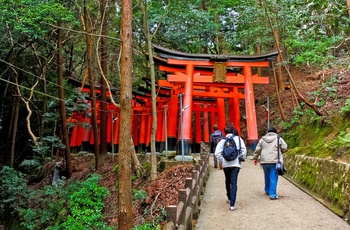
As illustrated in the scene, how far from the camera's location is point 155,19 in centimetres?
1852

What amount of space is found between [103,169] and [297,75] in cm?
1689

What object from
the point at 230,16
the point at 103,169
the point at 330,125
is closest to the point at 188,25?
the point at 230,16

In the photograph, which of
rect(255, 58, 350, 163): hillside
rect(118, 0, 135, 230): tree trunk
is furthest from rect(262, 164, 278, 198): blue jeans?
rect(118, 0, 135, 230): tree trunk

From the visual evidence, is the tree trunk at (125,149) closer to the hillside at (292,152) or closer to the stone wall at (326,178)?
the hillside at (292,152)

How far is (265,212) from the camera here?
6754 mm

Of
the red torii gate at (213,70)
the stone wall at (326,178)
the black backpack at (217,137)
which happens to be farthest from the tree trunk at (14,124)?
the stone wall at (326,178)

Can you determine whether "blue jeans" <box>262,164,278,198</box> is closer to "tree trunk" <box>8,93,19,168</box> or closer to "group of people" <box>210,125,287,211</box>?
"group of people" <box>210,125,287,211</box>

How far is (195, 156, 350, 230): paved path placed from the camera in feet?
19.6

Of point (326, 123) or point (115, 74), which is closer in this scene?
point (326, 123)

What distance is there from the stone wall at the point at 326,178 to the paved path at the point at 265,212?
239 millimetres

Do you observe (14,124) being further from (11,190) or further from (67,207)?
(67,207)

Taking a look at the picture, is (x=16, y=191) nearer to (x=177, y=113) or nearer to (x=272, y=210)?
(x=177, y=113)

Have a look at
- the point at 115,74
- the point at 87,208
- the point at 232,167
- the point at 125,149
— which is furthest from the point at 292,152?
the point at 115,74

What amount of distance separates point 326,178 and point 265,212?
167 cm
